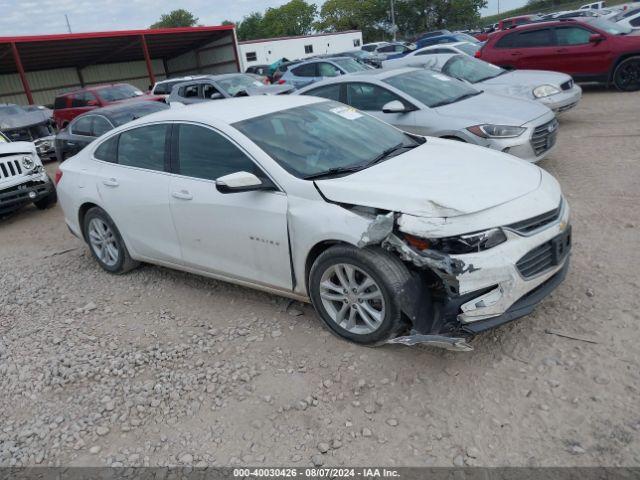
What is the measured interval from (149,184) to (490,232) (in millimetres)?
2891

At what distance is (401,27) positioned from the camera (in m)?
68.4

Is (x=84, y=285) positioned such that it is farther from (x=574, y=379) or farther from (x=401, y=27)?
(x=401, y=27)

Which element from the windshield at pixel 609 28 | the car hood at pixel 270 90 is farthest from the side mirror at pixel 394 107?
the windshield at pixel 609 28

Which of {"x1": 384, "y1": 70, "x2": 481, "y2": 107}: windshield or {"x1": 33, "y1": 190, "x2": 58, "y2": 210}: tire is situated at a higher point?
{"x1": 384, "y1": 70, "x2": 481, "y2": 107}: windshield

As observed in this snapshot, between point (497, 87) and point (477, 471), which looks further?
point (497, 87)

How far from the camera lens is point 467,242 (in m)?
3.05

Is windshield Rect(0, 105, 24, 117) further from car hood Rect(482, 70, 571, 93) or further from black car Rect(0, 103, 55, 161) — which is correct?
car hood Rect(482, 70, 571, 93)

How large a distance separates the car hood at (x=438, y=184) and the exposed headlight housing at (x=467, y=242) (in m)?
0.15

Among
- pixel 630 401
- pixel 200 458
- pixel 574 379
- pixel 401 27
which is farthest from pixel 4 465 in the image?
pixel 401 27

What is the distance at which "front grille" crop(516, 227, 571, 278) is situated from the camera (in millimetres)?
3145

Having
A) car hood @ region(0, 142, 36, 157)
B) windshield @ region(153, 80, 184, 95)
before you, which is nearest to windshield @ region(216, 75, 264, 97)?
windshield @ region(153, 80, 184, 95)

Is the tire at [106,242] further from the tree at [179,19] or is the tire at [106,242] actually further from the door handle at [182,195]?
the tree at [179,19]

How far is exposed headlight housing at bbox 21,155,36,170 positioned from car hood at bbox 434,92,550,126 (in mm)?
6263

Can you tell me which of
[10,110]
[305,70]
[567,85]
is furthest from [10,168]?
[305,70]
